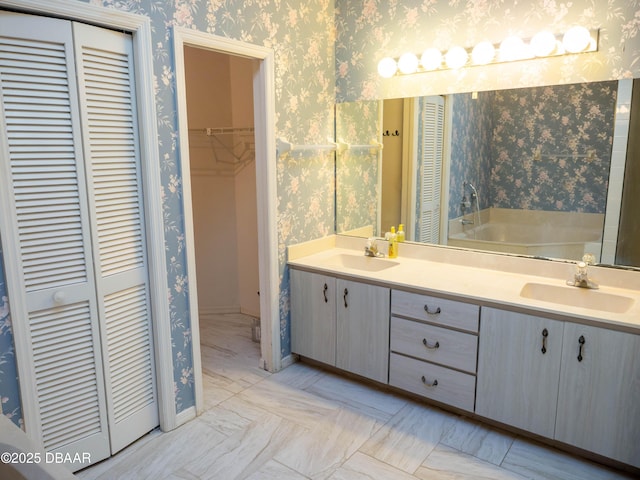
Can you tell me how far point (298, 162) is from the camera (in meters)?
3.00

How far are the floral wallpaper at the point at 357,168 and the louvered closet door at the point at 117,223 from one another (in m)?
1.49

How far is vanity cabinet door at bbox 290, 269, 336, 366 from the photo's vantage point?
113 inches

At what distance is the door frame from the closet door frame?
0.49 feet

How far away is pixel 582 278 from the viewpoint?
2.35 meters

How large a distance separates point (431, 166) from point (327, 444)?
66.7 inches

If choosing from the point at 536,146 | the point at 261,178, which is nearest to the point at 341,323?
the point at 261,178

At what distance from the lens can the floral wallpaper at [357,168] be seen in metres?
3.12

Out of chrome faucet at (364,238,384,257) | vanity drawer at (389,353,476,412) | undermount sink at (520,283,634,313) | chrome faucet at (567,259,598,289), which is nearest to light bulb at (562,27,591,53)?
chrome faucet at (567,259,598,289)

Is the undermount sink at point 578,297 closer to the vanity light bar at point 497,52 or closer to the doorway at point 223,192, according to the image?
the vanity light bar at point 497,52

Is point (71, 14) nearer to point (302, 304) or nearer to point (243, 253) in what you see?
point (302, 304)

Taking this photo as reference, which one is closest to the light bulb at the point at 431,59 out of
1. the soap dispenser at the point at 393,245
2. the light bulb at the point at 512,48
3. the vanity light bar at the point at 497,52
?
the vanity light bar at the point at 497,52

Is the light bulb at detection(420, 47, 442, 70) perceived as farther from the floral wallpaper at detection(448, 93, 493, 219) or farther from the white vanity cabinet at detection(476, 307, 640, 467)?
the white vanity cabinet at detection(476, 307, 640, 467)

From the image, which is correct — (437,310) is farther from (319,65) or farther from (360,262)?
(319,65)

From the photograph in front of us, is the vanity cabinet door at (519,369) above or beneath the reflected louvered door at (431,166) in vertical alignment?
beneath
